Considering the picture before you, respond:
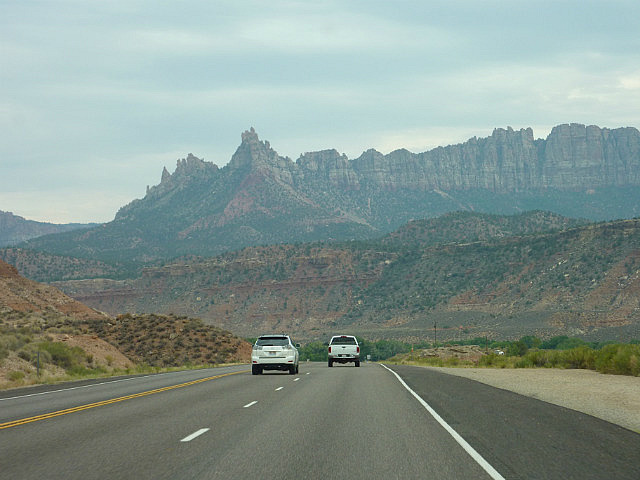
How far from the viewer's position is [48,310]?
73812 mm

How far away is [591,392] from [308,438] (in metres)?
12.1

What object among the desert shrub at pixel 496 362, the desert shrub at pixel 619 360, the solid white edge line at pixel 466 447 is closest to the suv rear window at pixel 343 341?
the desert shrub at pixel 496 362

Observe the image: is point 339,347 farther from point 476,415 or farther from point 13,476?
point 13,476

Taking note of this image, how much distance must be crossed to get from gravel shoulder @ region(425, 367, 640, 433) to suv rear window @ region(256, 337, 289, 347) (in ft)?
28.3

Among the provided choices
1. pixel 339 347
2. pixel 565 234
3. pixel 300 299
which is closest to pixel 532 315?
pixel 565 234

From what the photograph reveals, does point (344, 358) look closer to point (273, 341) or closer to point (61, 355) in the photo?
point (273, 341)

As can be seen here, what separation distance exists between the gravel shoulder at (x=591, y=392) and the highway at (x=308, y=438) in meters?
0.84

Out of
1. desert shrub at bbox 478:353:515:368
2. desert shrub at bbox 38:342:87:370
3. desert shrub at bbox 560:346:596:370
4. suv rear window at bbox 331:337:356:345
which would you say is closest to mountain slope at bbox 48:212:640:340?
desert shrub at bbox 478:353:515:368

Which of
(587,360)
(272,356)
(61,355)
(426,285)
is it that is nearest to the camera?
(272,356)

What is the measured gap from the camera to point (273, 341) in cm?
3447

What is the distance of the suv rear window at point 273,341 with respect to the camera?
3406cm

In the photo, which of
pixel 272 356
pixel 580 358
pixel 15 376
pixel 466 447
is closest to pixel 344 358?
pixel 272 356

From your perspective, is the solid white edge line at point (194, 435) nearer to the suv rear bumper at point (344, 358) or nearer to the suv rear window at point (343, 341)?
the suv rear bumper at point (344, 358)

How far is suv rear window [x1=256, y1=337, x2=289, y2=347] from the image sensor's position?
34.1 m
